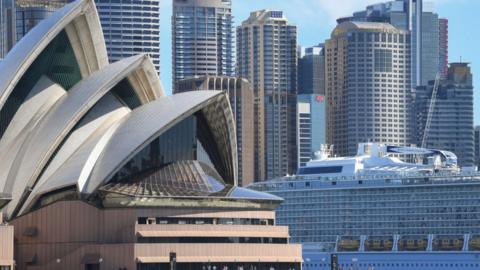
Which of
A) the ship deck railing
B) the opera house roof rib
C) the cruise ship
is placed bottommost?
the cruise ship

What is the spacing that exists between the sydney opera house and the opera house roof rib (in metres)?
0.07

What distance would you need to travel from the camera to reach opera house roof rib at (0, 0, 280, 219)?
80812 millimetres

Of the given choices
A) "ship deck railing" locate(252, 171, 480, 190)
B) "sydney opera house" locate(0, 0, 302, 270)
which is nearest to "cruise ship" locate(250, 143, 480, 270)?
"ship deck railing" locate(252, 171, 480, 190)

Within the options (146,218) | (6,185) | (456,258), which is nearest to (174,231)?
(146,218)

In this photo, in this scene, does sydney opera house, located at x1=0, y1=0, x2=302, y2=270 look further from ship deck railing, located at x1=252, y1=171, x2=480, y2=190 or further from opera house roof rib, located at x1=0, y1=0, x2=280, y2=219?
ship deck railing, located at x1=252, y1=171, x2=480, y2=190

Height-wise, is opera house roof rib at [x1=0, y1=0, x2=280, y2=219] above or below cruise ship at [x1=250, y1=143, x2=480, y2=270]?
above

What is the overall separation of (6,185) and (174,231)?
805 cm

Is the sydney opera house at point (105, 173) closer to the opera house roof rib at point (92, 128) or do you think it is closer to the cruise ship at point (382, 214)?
the opera house roof rib at point (92, 128)

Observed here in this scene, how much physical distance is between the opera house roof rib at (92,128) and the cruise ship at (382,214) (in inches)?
2235

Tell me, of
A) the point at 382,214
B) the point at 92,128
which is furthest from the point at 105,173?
the point at 382,214

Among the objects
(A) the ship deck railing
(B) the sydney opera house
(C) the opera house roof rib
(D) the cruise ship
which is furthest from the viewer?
(A) the ship deck railing

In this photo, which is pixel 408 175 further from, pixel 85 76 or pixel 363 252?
pixel 85 76

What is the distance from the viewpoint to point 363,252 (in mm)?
145250

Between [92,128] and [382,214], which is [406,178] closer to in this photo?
[382,214]
